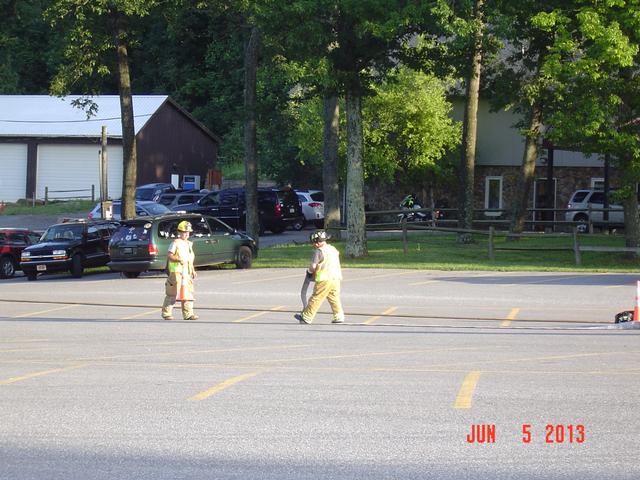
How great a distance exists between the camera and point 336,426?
406 inches

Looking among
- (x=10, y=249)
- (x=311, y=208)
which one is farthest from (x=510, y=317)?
(x=311, y=208)

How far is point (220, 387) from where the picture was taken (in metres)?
12.6

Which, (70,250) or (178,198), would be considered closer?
(70,250)

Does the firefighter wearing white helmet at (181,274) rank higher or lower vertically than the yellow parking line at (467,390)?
higher

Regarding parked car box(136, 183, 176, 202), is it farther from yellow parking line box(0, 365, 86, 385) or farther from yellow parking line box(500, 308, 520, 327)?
yellow parking line box(0, 365, 86, 385)

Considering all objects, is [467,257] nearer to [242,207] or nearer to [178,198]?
[242,207]

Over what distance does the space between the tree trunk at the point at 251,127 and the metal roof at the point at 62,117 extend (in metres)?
25.8

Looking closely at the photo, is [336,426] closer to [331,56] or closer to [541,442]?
[541,442]

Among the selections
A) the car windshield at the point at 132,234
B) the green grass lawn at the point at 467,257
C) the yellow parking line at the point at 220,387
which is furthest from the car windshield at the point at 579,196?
the yellow parking line at the point at 220,387

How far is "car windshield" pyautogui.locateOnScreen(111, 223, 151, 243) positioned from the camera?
100ft

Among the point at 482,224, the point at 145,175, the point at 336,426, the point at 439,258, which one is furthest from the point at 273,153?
the point at 336,426

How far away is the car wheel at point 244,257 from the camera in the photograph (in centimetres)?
3328

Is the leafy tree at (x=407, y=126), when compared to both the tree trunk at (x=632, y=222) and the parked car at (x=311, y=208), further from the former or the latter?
the tree trunk at (x=632, y=222)

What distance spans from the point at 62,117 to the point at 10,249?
3225 cm
